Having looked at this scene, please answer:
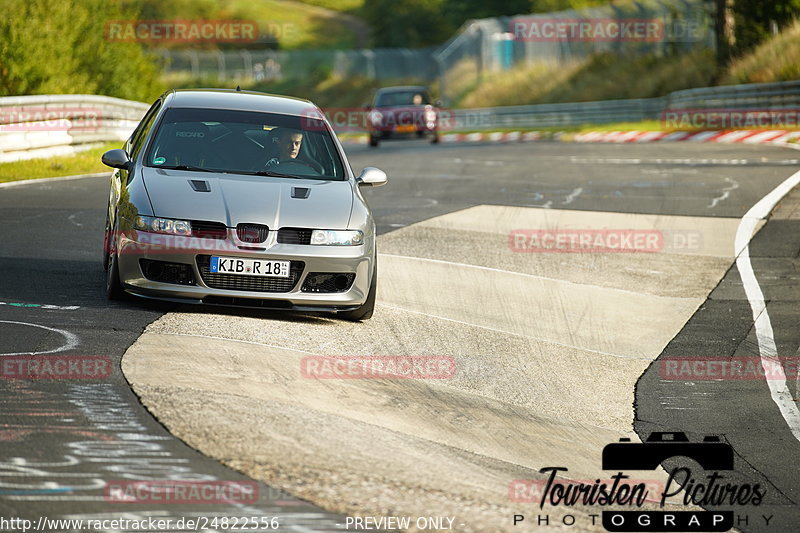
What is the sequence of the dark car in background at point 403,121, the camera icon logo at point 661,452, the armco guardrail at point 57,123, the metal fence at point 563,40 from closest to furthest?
1. the camera icon logo at point 661,452
2. the armco guardrail at point 57,123
3. the dark car in background at point 403,121
4. the metal fence at point 563,40

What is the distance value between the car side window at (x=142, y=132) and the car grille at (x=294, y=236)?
1.76 meters

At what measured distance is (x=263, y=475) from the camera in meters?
4.95

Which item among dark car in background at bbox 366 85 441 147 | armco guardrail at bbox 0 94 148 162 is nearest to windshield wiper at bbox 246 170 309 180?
armco guardrail at bbox 0 94 148 162

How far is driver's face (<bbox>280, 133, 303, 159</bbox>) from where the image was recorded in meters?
9.32

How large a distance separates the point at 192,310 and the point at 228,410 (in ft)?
8.66

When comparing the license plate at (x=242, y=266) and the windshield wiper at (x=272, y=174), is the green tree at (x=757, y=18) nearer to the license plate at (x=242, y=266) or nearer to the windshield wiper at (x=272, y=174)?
the windshield wiper at (x=272, y=174)

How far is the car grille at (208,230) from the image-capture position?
809 cm

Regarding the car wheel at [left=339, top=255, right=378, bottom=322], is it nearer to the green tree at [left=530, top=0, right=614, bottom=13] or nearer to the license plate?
the license plate

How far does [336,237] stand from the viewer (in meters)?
8.34

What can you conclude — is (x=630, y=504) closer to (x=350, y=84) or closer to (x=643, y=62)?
(x=643, y=62)

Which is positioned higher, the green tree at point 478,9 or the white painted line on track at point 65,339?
the white painted line on track at point 65,339

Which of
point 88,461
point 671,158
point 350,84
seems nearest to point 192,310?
point 88,461

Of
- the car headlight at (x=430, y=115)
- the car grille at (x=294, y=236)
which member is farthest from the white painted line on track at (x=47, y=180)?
the car headlight at (x=430, y=115)

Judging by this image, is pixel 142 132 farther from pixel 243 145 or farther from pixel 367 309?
pixel 367 309
